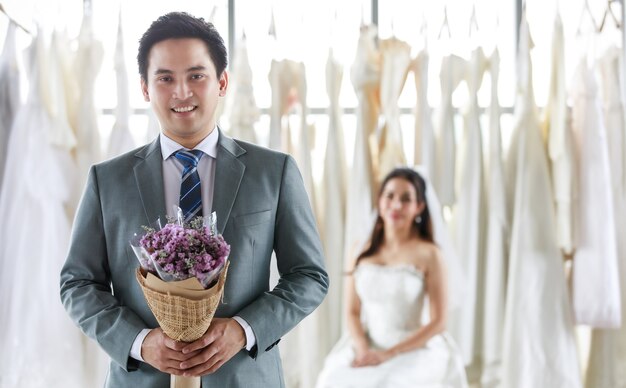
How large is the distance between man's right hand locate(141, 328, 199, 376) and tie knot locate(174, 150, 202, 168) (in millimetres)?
303

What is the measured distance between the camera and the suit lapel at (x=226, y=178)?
1246mm

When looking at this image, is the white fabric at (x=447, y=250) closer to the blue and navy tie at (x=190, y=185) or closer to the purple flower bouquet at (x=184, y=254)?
the blue and navy tie at (x=190, y=185)

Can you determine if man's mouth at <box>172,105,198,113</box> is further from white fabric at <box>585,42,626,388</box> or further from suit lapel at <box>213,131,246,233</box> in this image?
white fabric at <box>585,42,626,388</box>

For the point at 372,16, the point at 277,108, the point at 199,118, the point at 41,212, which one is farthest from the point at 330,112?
the point at 199,118

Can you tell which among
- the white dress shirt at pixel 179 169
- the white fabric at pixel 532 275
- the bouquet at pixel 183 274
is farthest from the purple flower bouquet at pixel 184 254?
the white fabric at pixel 532 275

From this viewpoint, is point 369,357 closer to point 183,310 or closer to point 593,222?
point 593,222

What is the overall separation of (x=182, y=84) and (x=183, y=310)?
1.34ft

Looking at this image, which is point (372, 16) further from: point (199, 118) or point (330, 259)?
point (199, 118)

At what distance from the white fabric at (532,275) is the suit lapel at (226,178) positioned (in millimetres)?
1593

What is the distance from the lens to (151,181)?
1276 mm

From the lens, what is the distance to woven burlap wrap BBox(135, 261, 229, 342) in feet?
3.47

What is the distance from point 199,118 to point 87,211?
0.25 m

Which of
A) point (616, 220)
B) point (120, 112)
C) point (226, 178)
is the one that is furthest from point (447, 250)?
point (226, 178)

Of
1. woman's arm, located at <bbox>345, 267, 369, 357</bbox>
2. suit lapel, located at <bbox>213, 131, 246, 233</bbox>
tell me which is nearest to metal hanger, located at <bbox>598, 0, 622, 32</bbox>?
woman's arm, located at <bbox>345, 267, 369, 357</bbox>
